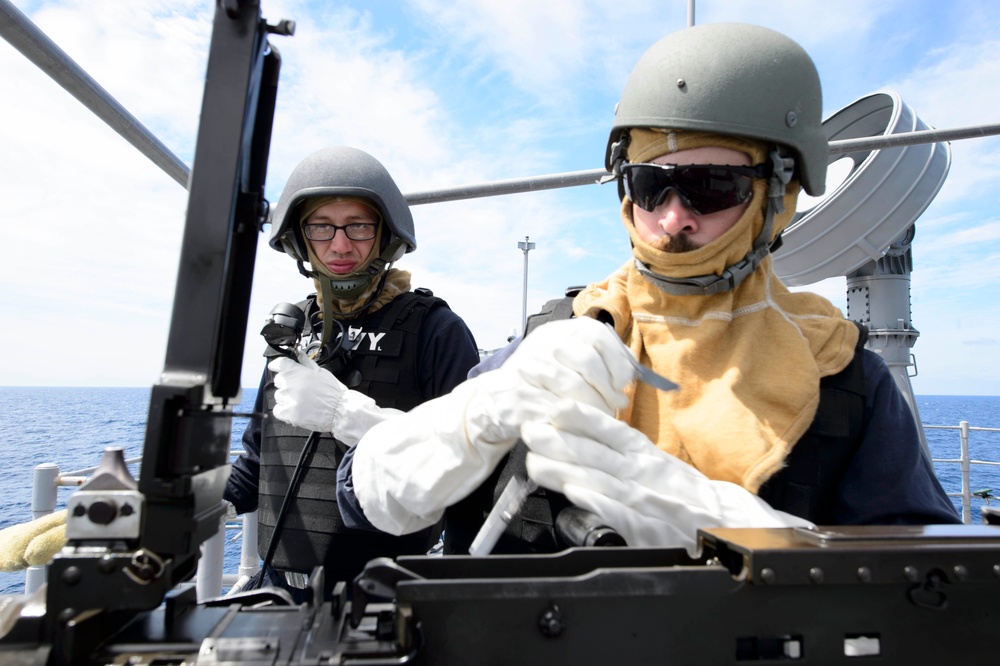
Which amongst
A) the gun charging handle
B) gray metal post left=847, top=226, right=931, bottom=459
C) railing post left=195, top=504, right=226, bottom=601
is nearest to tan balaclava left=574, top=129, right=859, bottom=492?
the gun charging handle

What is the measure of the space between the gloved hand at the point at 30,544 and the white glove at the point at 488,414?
8.06 feet

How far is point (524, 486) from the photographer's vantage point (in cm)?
127

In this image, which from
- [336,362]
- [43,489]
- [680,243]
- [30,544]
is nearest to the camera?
[680,243]

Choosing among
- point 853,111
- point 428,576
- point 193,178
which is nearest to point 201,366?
point 193,178

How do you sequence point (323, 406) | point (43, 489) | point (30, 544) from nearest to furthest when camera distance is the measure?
point (323, 406) < point (30, 544) < point (43, 489)

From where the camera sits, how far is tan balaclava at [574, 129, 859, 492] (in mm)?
1342

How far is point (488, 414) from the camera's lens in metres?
1.25

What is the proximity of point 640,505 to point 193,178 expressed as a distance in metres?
0.94

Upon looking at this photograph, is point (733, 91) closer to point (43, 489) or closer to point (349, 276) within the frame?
point (349, 276)

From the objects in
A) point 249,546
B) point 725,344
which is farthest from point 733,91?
point 249,546

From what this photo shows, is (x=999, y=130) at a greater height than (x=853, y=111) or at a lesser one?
lesser

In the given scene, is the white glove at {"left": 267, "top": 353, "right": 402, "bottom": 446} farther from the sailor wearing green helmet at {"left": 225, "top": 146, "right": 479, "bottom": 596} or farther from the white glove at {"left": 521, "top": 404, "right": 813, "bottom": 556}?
the white glove at {"left": 521, "top": 404, "right": 813, "bottom": 556}

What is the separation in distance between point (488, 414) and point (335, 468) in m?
1.45

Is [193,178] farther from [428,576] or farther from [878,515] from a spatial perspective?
[878,515]
